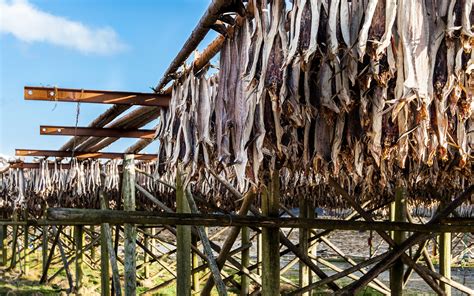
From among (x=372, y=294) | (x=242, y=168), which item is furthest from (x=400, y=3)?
(x=372, y=294)

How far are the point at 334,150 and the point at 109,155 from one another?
15.5 ft

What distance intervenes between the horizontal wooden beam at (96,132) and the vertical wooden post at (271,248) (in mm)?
1351

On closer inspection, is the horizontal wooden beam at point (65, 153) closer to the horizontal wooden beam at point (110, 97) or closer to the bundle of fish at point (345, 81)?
the horizontal wooden beam at point (110, 97)

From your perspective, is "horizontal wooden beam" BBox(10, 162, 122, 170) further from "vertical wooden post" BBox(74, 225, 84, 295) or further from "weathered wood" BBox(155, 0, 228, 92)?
"weathered wood" BBox(155, 0, 228, 92)

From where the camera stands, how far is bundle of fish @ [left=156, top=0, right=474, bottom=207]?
156 centimetres

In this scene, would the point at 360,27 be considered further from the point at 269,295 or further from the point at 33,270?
the point at 33,270

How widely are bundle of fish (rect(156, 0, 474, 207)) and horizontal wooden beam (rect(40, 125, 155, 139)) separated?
218cm

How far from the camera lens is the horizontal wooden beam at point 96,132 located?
14.5 ft

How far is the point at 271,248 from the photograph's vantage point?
3.49m

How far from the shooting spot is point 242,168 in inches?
82.7

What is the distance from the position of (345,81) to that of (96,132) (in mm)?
3084

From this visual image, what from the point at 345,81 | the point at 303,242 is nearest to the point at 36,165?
the point at 303,242

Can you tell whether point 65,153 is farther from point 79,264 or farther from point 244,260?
point 79,264

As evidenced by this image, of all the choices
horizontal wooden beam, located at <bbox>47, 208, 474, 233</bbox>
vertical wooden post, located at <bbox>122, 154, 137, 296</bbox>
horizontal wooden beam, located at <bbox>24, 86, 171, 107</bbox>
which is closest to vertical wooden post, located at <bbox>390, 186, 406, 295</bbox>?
horizontal wooden beam, located at <bbox>47, 208, 474, 233</bbox>
